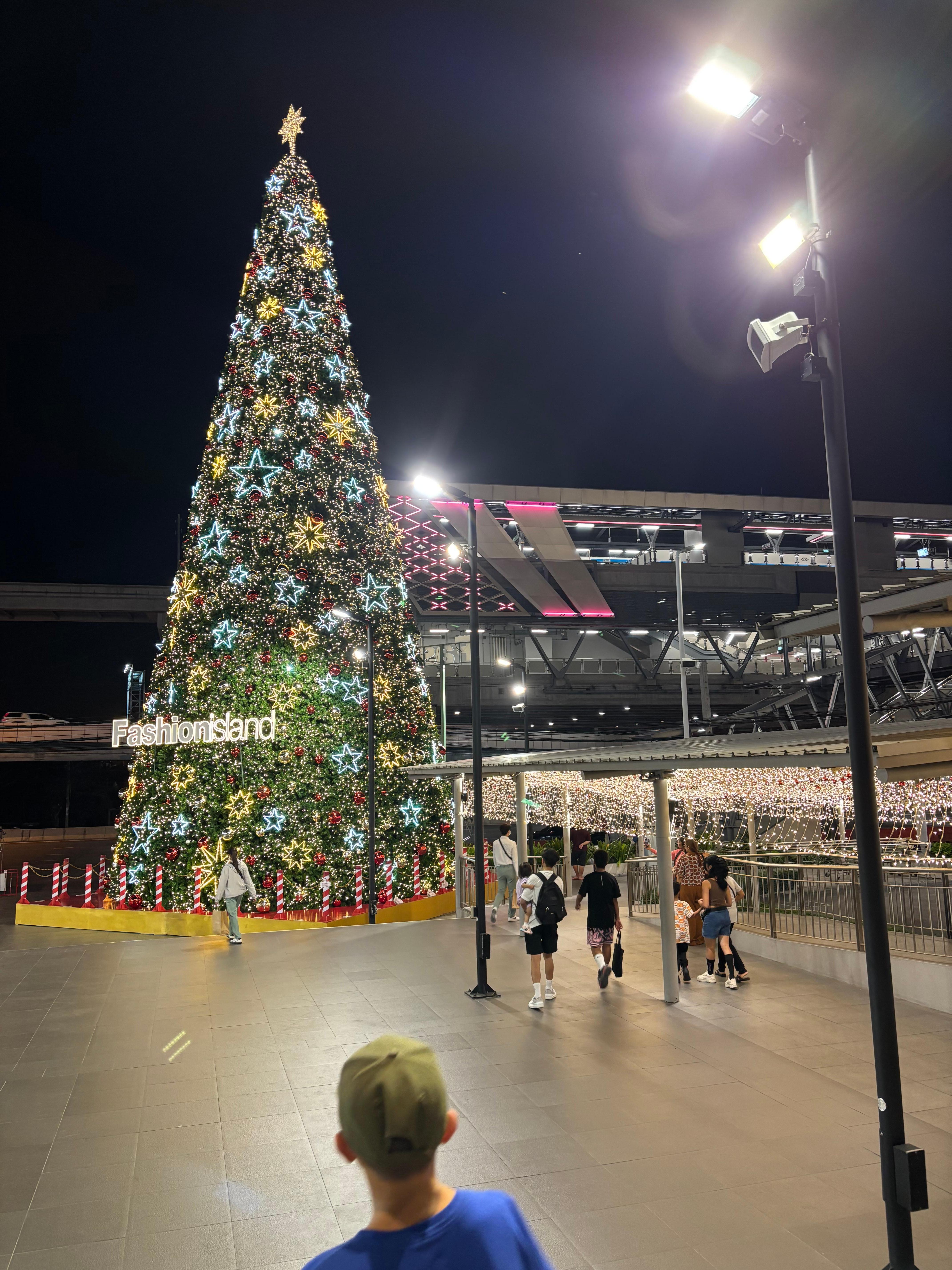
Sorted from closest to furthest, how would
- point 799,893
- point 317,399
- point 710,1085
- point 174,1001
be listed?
point 710,1085 < point 174,1001 < point 799,893 < point 317,399

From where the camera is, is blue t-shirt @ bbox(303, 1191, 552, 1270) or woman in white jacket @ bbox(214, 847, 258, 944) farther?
woman in white jacket @ bbox(214, 847, 258, 944)

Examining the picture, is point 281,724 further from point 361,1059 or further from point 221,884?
point 361,1059

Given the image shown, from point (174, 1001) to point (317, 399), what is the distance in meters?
13.1

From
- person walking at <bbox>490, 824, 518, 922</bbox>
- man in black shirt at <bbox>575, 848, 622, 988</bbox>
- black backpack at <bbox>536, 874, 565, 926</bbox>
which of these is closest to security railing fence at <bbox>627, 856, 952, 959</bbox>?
man in black shirt at <bbox>575, 848, 622, 988</bbox>

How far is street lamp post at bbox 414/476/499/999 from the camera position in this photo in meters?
10.6

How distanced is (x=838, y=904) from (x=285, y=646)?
11.4 m

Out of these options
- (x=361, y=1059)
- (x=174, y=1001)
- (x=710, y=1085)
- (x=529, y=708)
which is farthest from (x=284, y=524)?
(x=529, y=708)

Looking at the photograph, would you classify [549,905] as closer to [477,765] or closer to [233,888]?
[477,765]

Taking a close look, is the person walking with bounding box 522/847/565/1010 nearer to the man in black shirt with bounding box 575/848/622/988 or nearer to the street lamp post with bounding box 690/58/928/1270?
the man in black shirt with bounding box 575/848/622/988

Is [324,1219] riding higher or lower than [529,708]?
lower

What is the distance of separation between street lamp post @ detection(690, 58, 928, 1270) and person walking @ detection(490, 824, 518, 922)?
40.3ft

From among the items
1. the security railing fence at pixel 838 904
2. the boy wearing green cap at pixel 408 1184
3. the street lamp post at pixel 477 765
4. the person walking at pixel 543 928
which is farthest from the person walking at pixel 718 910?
the boy wearing green cap at pixel 408 1184

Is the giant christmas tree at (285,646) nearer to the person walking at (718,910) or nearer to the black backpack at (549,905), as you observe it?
the black backpack at (549,905)

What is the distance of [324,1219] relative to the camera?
5152 mm
